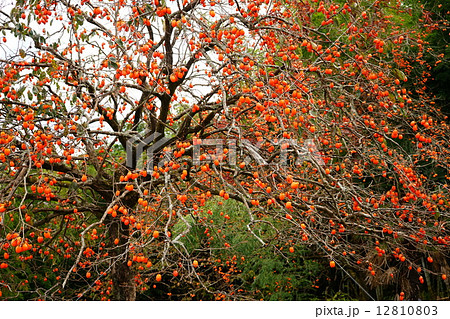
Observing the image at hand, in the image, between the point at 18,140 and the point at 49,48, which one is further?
the point at 49,48

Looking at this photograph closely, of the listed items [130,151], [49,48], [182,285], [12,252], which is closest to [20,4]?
[49,48]

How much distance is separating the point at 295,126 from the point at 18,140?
2.57 m

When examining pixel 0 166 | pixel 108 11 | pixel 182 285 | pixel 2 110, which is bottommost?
pixel 182 285

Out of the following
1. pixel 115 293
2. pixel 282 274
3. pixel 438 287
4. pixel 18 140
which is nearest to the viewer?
pixel 18 140

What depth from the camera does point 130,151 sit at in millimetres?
4699

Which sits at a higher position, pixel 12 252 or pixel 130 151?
pixel 130 151

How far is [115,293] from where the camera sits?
16.8 ft

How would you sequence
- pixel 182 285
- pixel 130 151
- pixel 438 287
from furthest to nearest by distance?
pixel 182 285 < pixel 438 287 < pixel 130 151

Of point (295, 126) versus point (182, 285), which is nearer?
point (295, 126)

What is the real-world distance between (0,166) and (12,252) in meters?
3.96

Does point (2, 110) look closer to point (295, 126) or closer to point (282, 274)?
point (295, 126)

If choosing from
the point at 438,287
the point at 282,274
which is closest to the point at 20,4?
the point at 282,274

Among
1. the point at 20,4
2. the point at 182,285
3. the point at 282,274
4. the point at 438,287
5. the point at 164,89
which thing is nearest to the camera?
the point at 20,4

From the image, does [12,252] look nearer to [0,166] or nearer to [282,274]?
[0,166]
